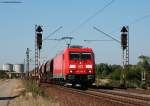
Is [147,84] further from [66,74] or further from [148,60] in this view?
[148,60]

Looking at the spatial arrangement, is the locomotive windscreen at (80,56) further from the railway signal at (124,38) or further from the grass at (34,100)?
the grass at (34,100)

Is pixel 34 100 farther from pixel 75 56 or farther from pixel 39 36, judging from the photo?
pixel 39 36

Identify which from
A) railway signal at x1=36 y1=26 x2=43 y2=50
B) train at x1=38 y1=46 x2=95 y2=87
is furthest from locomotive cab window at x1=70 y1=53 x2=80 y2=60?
railway signal at x1=36 y1=26 x2=43 y2=50

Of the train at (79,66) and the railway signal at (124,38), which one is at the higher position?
the railway signal at (124,38)

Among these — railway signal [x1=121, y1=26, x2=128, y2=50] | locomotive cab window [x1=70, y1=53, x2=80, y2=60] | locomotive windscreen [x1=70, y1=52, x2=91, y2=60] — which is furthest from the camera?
railway signal [x1=121, y1=26, x2=128, y2=50]

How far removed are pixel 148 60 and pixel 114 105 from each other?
89.1 metres

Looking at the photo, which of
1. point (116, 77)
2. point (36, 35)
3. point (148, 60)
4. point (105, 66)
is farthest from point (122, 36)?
point (105, 66)

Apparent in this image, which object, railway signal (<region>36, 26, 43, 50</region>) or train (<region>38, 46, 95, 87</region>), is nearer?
train (<region>38, 46, 95, 87</region>)

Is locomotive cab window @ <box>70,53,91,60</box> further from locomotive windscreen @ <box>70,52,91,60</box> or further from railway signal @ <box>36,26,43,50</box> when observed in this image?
railway signal @ <box>36,26,43,50</box>

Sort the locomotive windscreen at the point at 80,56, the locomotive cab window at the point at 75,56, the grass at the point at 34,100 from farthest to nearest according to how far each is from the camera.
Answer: the locomotive cab window at the point at 75,56, the locomotive windscreen at the point at 80,56, the grass at the point at 34,100

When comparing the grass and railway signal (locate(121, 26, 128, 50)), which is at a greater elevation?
railway signal (locate(121, 26, 128, 50))

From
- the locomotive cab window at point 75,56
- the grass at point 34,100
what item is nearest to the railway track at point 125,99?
the grass at point 34,100

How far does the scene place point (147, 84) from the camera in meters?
44.5

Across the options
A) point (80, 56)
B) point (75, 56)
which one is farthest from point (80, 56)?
point (75, 56)
